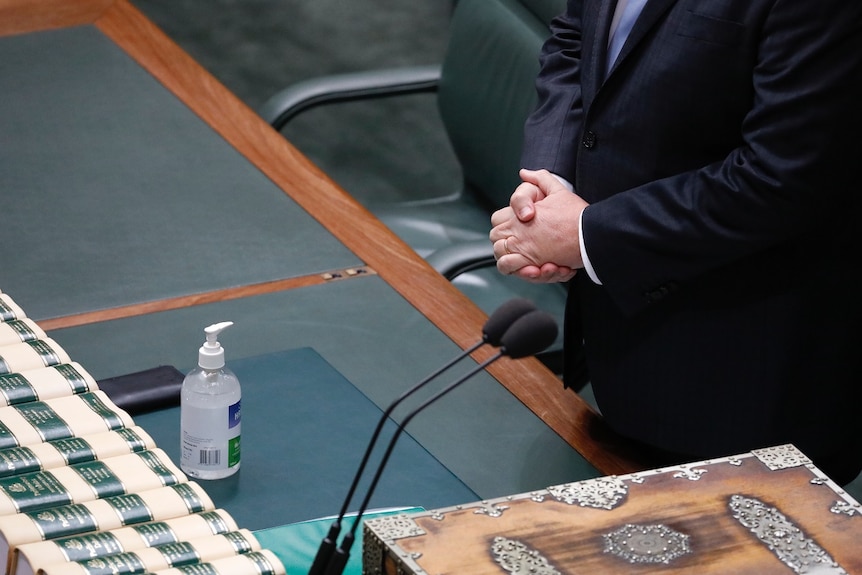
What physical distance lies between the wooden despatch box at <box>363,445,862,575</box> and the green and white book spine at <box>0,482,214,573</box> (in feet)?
0.55

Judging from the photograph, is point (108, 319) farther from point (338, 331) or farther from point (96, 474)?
point (96, 474)

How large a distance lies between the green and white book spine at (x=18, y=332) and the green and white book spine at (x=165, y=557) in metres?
0.38

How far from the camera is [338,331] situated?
1805 millimetres

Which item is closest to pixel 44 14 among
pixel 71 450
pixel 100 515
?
pixel 71 450

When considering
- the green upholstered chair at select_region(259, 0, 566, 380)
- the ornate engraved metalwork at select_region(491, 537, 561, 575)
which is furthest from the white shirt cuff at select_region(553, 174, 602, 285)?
the green upholstered chair at select_region(259, 0, 566, 380)

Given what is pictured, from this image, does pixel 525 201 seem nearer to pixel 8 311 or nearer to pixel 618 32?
pixel 618 32

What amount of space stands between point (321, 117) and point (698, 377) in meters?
2.72

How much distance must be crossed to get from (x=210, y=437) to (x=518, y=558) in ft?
1.44

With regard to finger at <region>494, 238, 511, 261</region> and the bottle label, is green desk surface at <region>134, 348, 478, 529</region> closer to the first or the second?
the bottle label

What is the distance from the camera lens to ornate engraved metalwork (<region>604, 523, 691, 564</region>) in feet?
3.71

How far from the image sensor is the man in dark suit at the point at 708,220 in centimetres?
144

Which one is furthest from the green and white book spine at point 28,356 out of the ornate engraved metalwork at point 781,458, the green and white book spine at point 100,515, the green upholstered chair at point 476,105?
the green upholstered chair at point 476,105

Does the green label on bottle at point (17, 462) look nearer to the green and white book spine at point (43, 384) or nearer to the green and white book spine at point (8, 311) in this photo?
the green and white book spine at point (43, 384)

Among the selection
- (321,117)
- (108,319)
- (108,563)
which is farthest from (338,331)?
(321,117)
